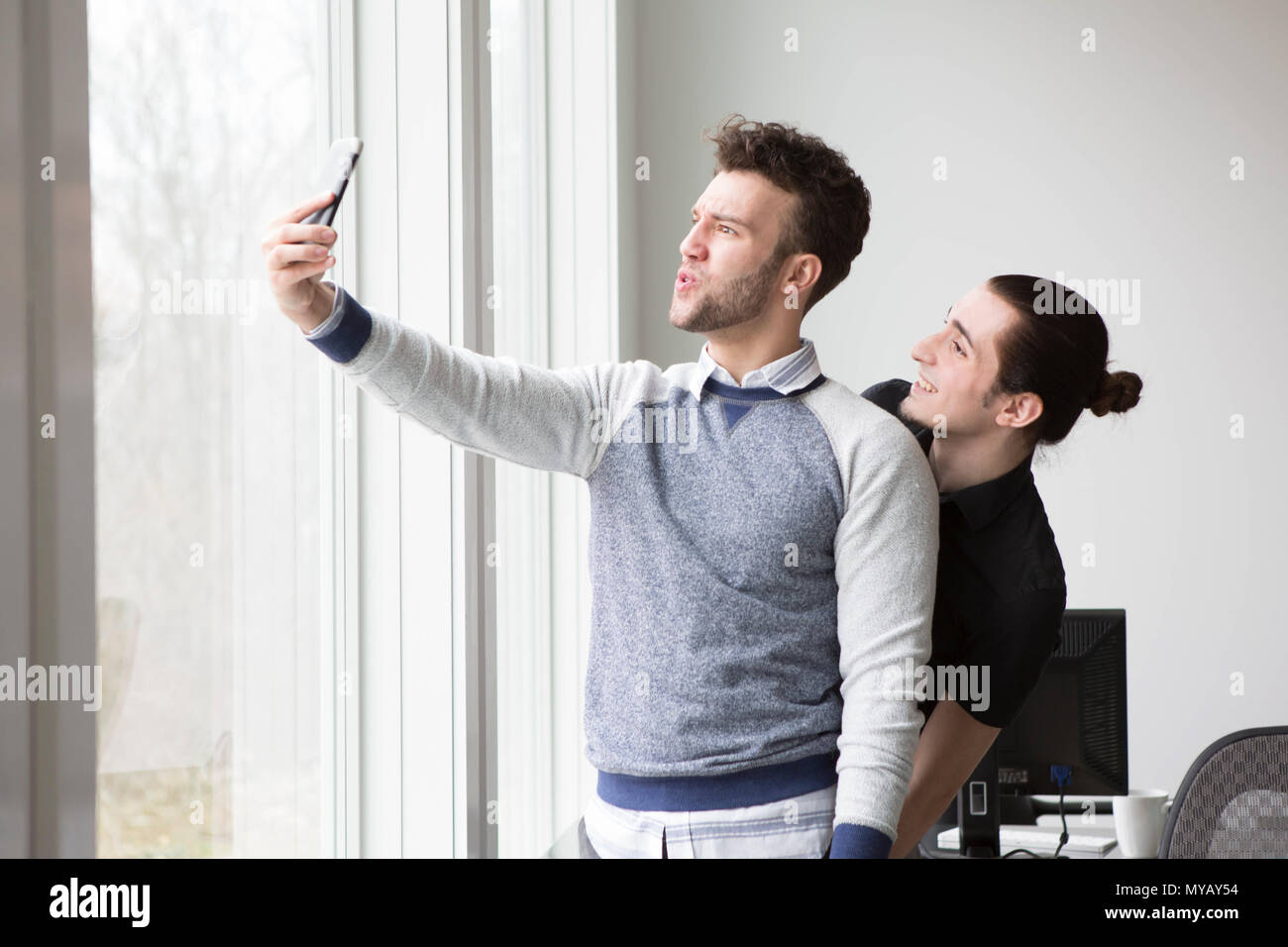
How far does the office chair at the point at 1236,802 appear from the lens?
5.13ft

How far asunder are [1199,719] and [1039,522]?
2.17 meters

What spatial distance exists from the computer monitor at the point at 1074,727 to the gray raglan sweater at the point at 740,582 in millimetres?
819

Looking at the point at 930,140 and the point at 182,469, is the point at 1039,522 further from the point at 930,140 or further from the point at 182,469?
the point at 930,140

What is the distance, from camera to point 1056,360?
136 cm

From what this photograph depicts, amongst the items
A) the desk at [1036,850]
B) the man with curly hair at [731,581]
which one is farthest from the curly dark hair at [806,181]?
the desk at [1036,850]

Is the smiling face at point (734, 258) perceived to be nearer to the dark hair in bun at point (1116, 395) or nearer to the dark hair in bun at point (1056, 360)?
the dark hair in bun at point (1056, 360)

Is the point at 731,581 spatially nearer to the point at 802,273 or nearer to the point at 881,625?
the point at 881,625

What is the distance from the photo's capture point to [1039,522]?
4.33 ft

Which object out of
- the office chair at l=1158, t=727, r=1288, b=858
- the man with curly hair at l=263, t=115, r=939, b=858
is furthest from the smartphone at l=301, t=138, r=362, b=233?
the office chair at l=1158, t=727, r=1288, b=858

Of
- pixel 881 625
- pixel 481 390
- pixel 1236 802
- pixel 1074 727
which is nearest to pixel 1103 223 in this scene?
pixel 1074 727

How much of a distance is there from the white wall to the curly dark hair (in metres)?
1.65

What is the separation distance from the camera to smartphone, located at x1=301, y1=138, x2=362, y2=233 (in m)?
1.04
